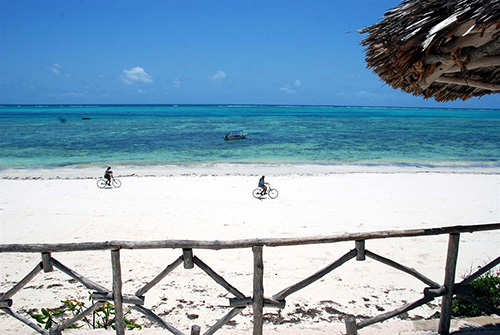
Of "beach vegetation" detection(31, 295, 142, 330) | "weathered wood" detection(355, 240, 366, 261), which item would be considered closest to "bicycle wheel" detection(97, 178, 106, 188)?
"beach vegetation" detection(31, 295, 142, 330)

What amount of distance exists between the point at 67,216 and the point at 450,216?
39.1 ft

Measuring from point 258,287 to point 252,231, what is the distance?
6.39 m

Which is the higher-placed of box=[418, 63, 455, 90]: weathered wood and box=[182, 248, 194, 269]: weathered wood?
box=[418, 63, 455, 90]: weathered wood

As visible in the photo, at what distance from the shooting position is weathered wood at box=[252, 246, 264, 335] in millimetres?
3150

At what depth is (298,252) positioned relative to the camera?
7871 mm

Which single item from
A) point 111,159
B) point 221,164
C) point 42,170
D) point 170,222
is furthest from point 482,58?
point 111,159

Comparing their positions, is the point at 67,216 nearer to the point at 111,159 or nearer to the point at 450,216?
the point at 450,216

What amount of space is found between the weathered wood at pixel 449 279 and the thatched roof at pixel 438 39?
152 centimetres

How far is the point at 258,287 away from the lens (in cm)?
322

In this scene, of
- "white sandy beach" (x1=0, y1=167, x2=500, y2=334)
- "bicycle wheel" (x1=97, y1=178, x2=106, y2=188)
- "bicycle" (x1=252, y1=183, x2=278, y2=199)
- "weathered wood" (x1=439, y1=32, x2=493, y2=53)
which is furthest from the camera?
"bicycle wheel" (x1=97, y1=178, x2=106, y2=188)

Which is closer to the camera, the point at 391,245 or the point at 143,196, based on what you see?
the point at 391,245

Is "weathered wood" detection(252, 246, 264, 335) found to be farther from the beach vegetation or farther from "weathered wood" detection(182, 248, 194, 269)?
the beach vegetation

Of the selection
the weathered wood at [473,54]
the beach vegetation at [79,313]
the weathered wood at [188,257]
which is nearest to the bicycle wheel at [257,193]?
the beach vegetation at [79,313]

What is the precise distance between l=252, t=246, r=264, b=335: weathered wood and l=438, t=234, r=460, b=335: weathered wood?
1802 millimetres
